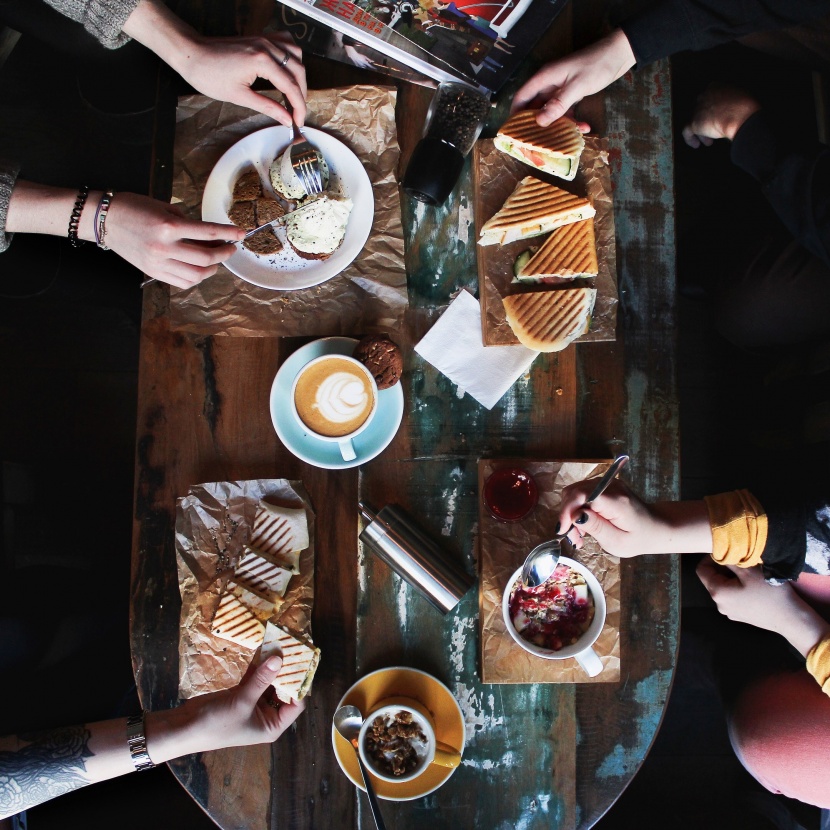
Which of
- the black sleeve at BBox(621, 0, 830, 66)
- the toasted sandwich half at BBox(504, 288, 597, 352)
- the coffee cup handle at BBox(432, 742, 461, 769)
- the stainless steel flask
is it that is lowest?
the coffee cup handle at BBox(432, 742, 461, 769)

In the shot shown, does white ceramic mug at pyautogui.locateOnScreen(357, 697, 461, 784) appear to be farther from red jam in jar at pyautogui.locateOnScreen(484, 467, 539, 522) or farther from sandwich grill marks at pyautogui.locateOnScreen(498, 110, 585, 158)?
sandwich grill marks at pyautogui.locateOnScreen(498, 110, 585, 158)

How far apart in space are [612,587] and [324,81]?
1.64 meters

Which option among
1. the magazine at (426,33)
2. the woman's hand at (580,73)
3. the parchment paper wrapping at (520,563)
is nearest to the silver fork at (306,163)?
the magazine at (426,33)

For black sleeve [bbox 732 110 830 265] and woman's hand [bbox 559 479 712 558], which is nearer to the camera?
woman's hand [bbox 559 479 712 558]

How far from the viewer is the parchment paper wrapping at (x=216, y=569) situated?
1.63 metres

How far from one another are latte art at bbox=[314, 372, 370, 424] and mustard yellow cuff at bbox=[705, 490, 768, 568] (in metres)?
0.98

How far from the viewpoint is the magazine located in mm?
1654

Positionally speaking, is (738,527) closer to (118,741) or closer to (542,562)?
(542,562)

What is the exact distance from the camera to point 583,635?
1.61 meters

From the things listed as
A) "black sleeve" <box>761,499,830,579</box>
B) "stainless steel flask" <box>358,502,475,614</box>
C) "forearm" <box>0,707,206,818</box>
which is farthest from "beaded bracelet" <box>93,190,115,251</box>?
"black sleeve" <box>761,499,830,579</box>

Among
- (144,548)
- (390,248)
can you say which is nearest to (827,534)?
(390,248)

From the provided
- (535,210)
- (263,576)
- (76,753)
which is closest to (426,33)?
(535,210)

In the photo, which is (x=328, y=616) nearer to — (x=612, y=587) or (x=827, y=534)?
(x=612, y=587)

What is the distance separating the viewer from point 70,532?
7.54 feet
